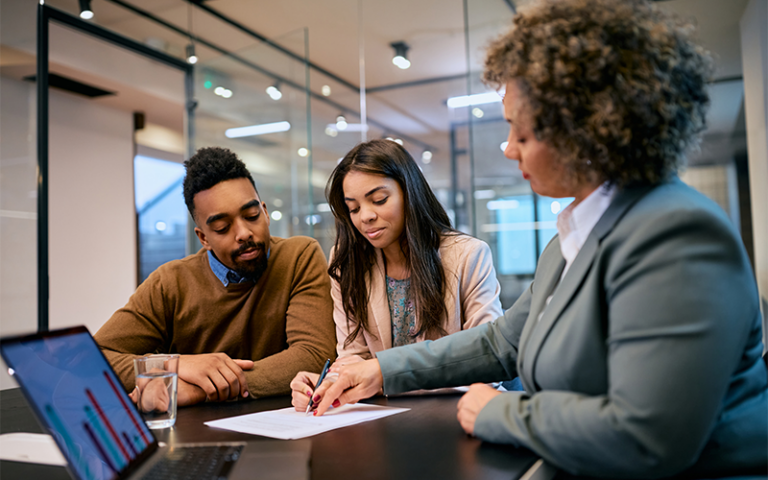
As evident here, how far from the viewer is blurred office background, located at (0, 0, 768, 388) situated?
128 inches

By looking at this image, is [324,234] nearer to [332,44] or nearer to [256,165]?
[256,165]

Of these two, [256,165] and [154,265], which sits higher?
[256,165]

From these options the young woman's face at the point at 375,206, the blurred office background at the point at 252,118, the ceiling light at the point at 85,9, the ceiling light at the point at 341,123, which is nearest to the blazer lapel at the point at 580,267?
the young woman's face at the point at 375,206

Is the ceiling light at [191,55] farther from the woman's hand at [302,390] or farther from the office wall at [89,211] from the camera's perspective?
the woman's hand at [302,390]

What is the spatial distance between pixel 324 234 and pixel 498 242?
1.67m

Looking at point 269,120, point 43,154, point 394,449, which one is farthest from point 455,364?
point 269,120

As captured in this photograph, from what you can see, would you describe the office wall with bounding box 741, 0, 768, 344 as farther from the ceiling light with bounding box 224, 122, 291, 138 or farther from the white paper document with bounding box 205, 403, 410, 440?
the white paper document with bounding box 205, 403, 410, 440

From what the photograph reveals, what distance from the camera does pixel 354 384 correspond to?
1112 millimetres

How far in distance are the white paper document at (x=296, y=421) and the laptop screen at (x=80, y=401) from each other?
18 centimetres

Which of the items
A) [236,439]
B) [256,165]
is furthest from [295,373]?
[256,165]

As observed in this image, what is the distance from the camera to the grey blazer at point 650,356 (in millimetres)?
626

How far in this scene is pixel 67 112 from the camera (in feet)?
15.2

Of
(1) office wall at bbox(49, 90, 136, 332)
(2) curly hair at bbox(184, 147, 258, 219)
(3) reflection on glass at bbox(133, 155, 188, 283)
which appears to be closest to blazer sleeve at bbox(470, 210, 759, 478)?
(2) curly hair at bbox(184, 147, 258, 219)

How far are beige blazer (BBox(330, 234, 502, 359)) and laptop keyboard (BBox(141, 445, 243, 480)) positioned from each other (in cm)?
83
